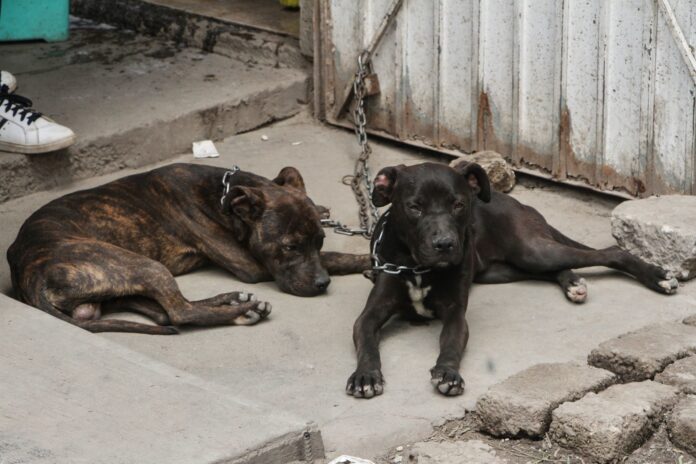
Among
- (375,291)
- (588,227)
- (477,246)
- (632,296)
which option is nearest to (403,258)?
(375,291)

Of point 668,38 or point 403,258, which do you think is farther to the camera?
point 668,38

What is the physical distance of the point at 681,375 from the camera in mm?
5059

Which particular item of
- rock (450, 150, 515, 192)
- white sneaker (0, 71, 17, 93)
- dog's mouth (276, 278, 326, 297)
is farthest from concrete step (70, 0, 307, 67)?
dog's mouth (276, 278, 326, 297)

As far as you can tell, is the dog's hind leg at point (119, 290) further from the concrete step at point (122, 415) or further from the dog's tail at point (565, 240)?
the dog's tail at point (565, 240)

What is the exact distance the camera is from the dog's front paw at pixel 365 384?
204 inches

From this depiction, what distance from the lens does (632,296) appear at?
6.27 m

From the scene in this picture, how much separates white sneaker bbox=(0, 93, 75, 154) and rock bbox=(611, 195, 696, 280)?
11.4 ft

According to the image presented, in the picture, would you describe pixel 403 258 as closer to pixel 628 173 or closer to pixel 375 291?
pixel 375 291

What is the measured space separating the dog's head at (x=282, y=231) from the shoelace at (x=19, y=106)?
1.81 meters

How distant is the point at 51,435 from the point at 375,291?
2.01m

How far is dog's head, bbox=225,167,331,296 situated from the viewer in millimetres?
6594

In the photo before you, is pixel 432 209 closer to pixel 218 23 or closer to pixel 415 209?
pixel 415 209

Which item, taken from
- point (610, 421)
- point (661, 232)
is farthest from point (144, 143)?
point (610, 421)

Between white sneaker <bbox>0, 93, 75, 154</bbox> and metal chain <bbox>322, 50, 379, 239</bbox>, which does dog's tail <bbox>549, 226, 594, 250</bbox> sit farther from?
white sneaker <bbox>0, 93, 75, 154</bbox>
